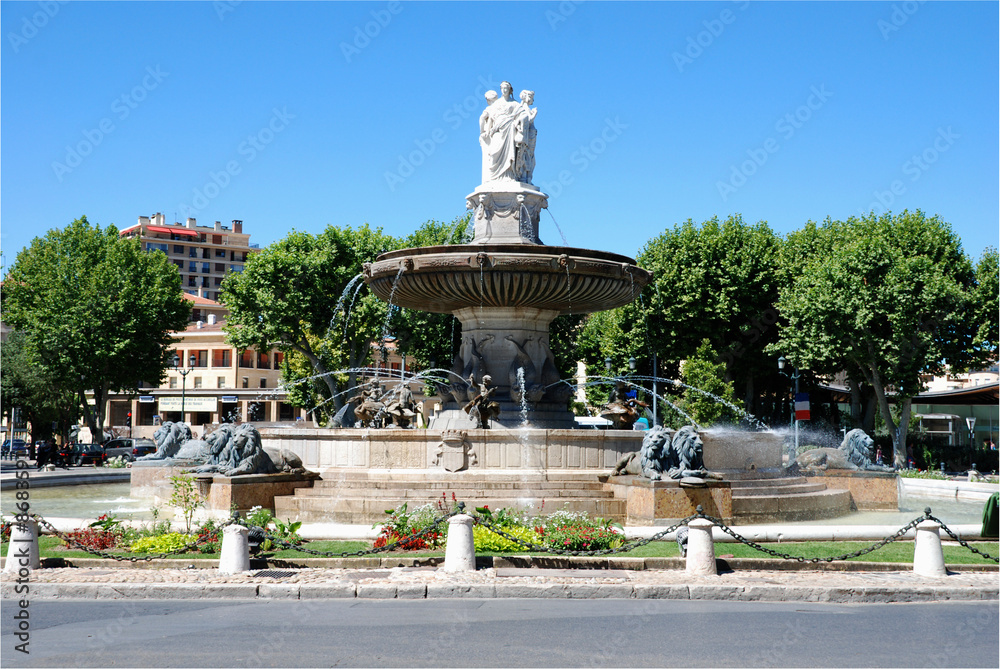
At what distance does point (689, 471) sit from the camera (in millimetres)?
13875

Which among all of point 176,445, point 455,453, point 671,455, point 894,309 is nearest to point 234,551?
point 455,453

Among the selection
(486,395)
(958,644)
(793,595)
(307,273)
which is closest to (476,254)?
(486,395)

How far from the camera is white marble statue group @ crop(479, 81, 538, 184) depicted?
20469 mm

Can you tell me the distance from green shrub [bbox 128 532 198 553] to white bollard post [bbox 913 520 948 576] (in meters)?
8.14

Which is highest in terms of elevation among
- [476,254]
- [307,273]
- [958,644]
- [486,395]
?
[307,273]

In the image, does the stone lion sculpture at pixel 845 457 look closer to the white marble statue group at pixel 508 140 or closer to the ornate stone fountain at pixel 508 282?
the ornate stone fountain at pixel 508 282

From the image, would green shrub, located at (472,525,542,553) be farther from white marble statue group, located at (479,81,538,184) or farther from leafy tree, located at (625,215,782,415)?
leafy tree, located at (625,215,782,415)

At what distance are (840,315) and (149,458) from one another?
24858mm

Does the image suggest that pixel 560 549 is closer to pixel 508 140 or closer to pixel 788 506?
pixel 788 506

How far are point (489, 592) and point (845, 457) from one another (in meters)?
11.5

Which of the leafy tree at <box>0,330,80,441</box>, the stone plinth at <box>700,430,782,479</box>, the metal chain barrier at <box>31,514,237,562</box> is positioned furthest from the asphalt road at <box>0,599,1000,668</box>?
the leafy tree at <box>0,330,80,441</box>

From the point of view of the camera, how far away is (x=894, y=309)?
33.9 metres

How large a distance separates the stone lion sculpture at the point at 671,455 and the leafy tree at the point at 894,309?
874 inches

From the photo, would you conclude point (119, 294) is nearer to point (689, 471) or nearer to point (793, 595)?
point (689, 471)
